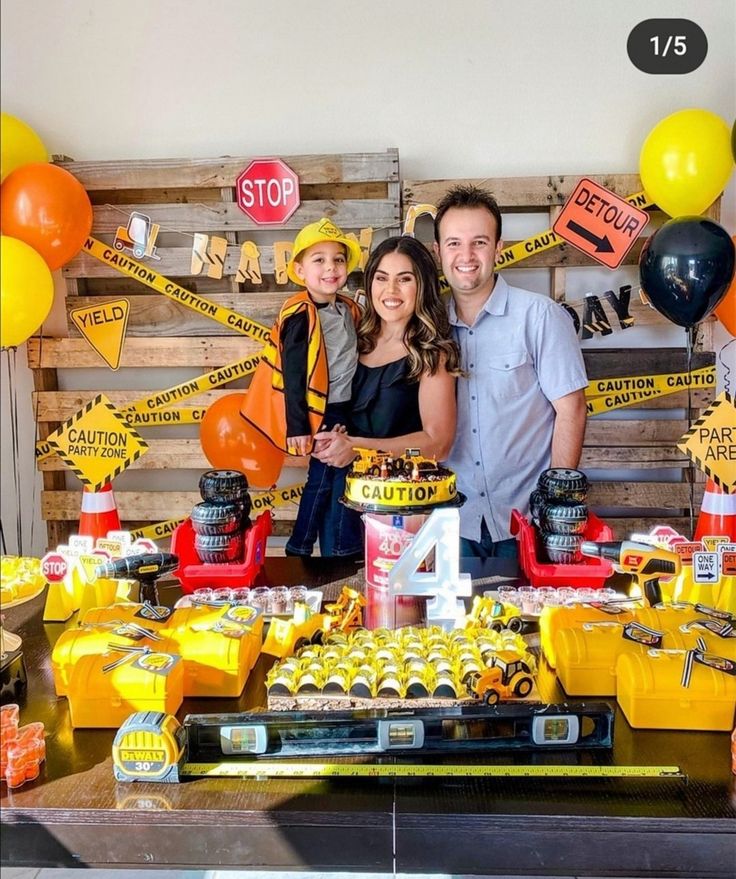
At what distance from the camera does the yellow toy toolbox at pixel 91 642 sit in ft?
3.94

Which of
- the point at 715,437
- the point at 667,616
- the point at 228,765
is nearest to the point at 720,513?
the point at 715,437

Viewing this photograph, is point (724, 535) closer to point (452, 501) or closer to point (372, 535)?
point (452, 501)

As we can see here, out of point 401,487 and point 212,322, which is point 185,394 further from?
point 401,487

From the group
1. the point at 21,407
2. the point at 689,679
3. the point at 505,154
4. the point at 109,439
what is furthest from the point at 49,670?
the point at 505,154

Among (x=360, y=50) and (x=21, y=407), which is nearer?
(x=360, y=50)

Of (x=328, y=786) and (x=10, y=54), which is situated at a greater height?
(x=10, y=54)

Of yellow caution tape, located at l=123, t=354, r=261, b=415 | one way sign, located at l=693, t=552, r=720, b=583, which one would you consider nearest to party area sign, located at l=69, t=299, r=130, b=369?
yellow caution tape, located at l=123, t=354, r=261, b=415

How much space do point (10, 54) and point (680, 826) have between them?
5.05ft

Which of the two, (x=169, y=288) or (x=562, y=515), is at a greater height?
(x=169, y=288)

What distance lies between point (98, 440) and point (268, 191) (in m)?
1.41

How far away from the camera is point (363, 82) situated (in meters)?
2.52

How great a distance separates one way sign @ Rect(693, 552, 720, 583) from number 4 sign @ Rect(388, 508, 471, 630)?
0.50 metres

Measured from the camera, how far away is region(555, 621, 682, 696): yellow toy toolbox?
3.97ft

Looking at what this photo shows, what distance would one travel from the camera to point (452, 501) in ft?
5.09
